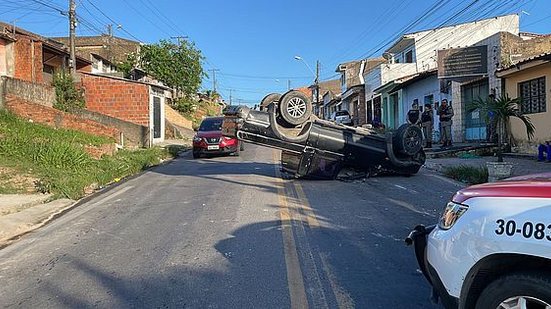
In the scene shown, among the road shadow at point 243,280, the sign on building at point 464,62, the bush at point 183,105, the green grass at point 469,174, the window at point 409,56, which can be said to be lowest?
the road shadow at point 243,280

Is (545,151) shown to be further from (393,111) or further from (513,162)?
(393,111)

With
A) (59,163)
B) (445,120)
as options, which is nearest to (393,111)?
(445,120)

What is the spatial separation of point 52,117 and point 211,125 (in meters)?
6.75

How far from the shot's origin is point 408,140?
41.6 ft

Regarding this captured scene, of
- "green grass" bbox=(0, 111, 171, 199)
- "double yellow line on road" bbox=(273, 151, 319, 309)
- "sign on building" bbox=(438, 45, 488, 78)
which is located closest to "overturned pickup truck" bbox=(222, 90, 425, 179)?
"double yellow line on road" bbox=(273, 151, 319, 309)

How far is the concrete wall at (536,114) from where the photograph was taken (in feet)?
50.5

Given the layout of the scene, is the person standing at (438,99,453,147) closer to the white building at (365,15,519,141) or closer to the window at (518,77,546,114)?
the window at (518,77,546,114)

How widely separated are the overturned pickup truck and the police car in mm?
8293

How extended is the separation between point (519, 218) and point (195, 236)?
16.2 ft

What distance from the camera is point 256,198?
33.1 feet

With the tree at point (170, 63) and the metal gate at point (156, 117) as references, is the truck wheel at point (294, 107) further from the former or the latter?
the tree at point (170, 63)

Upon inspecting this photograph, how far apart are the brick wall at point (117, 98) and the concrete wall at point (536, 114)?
1753cm

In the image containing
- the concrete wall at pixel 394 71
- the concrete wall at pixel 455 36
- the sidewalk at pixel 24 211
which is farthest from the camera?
the concrete wall at pixel 394 71

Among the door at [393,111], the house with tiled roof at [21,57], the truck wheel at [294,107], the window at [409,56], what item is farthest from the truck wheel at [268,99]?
the window at [409,56]
